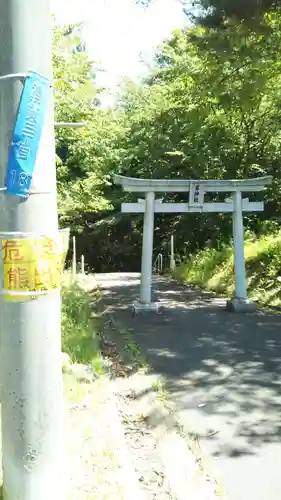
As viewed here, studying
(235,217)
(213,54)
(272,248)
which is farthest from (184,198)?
(213,54)

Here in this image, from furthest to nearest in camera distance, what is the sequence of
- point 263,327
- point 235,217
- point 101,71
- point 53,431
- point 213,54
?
point 101,71 → point 235,217 → point 263,327 → point 213,54 → point 53,431

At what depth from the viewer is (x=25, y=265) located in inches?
82.5

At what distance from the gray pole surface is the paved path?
1.74 metres

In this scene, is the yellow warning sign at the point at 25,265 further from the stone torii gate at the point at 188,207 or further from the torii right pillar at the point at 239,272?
the torii right pillar at the point at 239,272

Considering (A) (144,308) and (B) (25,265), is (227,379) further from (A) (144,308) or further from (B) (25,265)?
(A) (144,308)

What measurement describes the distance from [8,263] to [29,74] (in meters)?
0.74

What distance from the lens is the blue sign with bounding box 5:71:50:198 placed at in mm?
2033

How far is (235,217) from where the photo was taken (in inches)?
445

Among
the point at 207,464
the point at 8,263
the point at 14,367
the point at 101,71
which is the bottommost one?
the point at 207,464

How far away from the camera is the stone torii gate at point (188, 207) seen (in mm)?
10531

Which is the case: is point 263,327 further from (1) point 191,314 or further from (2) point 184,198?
(2) point 184,198

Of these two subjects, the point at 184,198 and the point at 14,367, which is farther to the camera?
the point at 184,198

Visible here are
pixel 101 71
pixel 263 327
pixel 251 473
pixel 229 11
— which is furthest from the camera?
pixel 101 71

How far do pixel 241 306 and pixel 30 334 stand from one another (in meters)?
8.71
